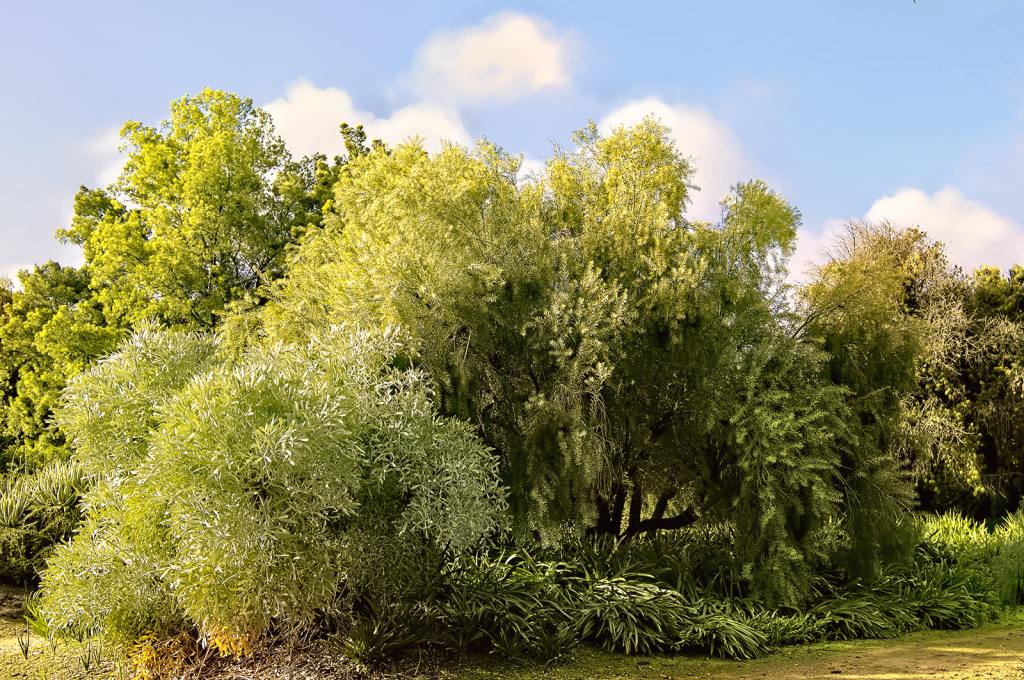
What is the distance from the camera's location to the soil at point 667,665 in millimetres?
6934

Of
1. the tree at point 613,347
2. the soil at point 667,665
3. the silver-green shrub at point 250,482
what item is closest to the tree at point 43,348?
the soil at point 667,665

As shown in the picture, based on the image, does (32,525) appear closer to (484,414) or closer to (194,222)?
(484,414)

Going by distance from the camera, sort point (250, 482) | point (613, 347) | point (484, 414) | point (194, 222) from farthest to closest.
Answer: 1. point (194, 222)
2. point (484, 414)
3. point (613, 347)
4. point (250, 482)

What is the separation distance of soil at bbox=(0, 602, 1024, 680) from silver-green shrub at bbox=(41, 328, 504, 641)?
1.71ft

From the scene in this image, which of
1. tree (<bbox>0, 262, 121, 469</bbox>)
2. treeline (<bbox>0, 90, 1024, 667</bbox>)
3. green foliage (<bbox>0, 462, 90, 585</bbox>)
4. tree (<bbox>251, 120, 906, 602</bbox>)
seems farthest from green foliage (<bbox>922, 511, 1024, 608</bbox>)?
tree (<bbox>0, 262, 121, 469</bbox>)

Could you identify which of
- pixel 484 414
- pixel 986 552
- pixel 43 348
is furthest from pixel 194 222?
pixel 986 552

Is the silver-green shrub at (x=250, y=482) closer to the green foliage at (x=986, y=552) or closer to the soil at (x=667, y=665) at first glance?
the soil at (x=667, y=665)

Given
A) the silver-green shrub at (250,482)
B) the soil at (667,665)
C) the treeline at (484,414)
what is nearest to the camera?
the silver-green shrub at (250,482)

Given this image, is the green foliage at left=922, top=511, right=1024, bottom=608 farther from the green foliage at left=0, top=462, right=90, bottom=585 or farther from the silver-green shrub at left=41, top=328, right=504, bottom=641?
the green foliage at left=0, top=462, right=90, bottom=585

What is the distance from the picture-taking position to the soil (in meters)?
6.93

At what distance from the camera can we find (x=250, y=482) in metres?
6.11

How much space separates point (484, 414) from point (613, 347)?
5.76ft

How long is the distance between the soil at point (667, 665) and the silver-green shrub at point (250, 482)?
1.71ft

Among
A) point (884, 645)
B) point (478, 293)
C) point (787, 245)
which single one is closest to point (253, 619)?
point (478, 293)
